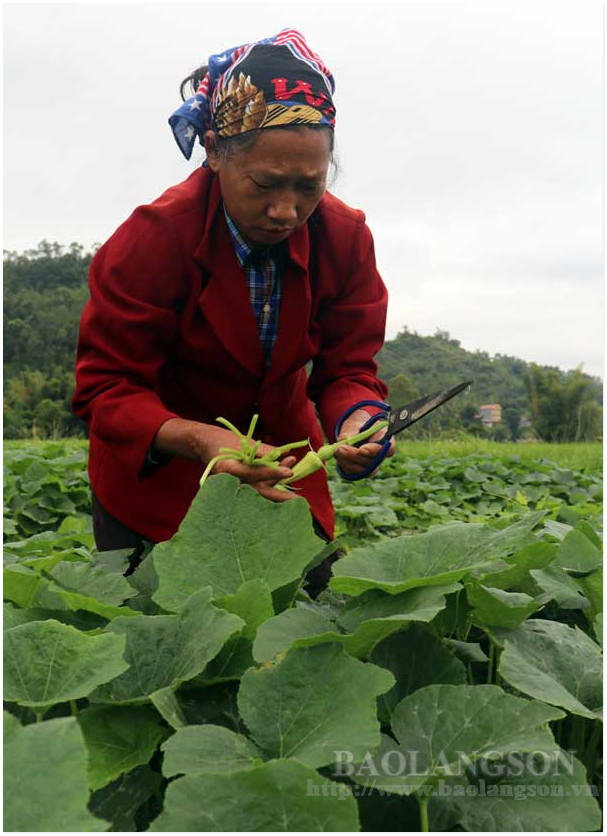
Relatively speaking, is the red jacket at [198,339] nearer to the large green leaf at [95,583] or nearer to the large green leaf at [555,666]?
the large green leaf at [95,583]

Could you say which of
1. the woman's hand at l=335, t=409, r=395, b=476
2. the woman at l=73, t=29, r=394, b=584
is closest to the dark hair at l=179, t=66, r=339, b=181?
the woman at l=73, t=29, r=394, b=584

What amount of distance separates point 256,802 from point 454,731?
0.64 ft

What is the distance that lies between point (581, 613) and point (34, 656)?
68 centimetres

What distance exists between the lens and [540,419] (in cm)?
3078

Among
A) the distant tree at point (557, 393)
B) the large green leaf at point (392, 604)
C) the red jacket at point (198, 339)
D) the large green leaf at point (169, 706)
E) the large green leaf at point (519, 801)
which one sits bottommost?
the large green leaf at point (519, 801)

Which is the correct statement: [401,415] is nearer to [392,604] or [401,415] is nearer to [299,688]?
[392,604]

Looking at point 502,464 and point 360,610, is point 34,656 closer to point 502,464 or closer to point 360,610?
point 360,610

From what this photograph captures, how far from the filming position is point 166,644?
0.81 metres

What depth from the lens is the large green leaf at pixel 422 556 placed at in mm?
855

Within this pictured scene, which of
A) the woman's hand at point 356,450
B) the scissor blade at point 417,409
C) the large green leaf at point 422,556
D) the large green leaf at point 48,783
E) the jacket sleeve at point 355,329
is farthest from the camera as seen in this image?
the jacket sleeve at point 355,329

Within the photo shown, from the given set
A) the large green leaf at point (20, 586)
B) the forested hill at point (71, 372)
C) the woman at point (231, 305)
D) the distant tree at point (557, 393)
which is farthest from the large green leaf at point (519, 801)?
the distant tree at point (557, 393)

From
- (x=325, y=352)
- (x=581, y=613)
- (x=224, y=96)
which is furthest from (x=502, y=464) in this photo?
(x=581, y=613)

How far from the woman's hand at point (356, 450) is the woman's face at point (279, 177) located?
1.54 ft

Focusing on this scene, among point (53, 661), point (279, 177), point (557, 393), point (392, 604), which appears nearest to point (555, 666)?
point (392, 604)
